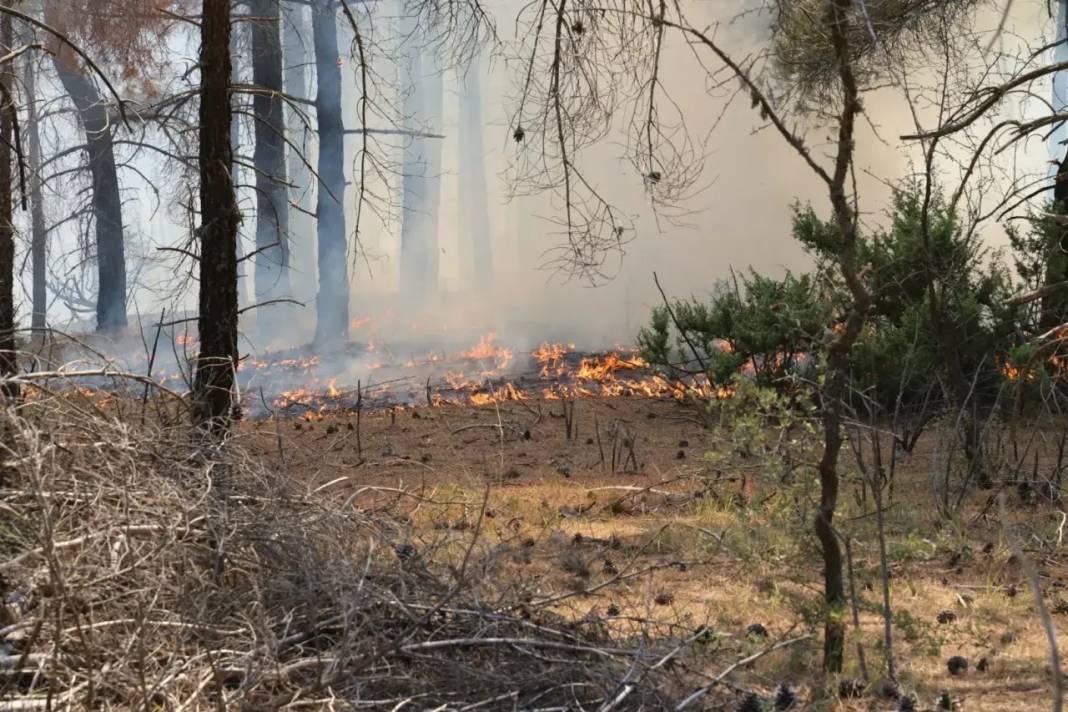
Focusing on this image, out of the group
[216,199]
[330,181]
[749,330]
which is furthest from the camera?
→ [330,181]

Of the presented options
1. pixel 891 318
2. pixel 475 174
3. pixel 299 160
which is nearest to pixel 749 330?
pixel 891 318

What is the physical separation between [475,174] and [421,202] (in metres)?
2.50

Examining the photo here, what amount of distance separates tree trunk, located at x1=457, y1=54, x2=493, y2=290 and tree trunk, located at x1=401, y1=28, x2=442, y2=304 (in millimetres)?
807

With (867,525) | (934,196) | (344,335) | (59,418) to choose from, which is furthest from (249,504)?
(344,335)

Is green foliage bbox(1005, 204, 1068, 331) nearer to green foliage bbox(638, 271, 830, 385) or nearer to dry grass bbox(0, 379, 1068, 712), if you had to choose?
green foliage bbox(638, 271, 830, 385)

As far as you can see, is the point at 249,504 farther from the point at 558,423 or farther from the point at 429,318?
the point at 429,318

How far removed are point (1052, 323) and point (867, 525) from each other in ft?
18.9

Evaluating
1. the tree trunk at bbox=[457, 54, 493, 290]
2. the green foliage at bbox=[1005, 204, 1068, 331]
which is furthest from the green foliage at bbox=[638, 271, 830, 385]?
the tree trunk at bbox=[457, 54, 493, 290]

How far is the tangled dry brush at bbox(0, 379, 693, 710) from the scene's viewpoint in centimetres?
316

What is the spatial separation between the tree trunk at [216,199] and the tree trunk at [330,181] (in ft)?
51.0

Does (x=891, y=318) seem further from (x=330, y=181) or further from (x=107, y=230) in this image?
(x=107, y=230)

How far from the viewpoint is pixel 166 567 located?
363 centimetres

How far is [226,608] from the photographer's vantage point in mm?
3574

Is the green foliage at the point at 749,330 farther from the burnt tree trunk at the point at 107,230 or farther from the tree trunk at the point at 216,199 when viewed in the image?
the burnt tree trunk at the point at 107,230
